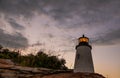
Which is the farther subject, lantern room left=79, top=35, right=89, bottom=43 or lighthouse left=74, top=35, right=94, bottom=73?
lantern room left=79, top=35, right=89, bottom=43

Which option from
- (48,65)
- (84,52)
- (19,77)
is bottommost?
(19,77)

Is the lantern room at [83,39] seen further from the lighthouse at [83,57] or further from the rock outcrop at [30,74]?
the rock outcrop at [30,74]

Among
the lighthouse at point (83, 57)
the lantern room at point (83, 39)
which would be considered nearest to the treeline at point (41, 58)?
the lighthouse at point (83, 57)

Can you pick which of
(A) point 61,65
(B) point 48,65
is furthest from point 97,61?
(B) point 48,65

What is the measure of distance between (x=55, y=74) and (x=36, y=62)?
10.4 ft

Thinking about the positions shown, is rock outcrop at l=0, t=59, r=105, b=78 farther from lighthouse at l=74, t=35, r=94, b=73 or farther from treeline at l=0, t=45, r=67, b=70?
lighthouse at l=74, t=35, r=94, b=73

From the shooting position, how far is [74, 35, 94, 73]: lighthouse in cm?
905

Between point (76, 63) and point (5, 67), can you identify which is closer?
point (5, 67)

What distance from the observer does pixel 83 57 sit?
30.6 ft

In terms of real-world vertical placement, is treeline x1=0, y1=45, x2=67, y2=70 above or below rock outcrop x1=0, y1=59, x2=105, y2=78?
above

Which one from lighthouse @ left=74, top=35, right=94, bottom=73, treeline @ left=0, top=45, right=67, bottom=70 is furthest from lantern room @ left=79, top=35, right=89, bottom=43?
treeline @ left=0, top=45, right=67, bottom=70

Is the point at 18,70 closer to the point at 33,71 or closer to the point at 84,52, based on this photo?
the point at 33,71

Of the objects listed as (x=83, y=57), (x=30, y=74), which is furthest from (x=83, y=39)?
(x=30, y=74)

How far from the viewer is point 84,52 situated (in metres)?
9.42
